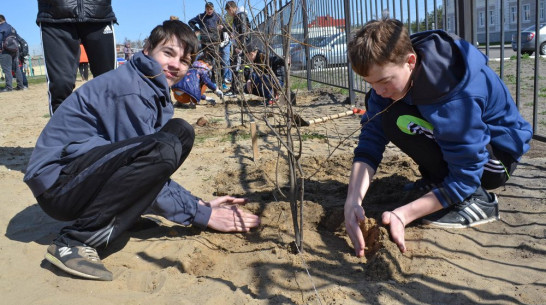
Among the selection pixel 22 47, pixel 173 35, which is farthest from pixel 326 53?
pixel 22 47

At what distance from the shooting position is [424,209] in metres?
2.19

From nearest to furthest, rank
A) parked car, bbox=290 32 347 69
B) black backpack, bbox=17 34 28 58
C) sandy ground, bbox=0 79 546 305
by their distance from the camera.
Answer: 1. sandy ground, bbox=0 79 546 305
2. parked car, bbox=290 32 347 69
3. black backpack, bbox=17 34 28 58

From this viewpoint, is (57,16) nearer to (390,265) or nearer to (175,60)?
(175,60)

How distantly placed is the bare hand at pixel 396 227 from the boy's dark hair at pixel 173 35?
1263 millimetres

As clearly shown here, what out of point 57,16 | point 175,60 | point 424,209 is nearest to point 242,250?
point 424,209

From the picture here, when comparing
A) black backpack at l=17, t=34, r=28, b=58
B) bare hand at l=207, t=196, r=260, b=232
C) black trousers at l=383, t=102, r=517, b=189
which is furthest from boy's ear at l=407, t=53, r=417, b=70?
black backpack at l=17, t=34, r=28, b=58

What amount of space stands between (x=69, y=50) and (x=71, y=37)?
0.35 ft

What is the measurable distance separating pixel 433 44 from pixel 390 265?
0.98m

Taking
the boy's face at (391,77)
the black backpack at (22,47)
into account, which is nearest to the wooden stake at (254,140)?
the boy's face at (391,77)

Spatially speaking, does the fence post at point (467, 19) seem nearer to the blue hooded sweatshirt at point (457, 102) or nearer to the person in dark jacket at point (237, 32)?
the blue hooded sweatshirt at point (457, 102)

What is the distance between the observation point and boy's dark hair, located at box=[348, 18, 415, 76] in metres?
2.00

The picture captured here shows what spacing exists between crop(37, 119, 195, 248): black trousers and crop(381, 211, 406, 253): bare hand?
0.97 metres

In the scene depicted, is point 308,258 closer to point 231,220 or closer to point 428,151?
point 231,220

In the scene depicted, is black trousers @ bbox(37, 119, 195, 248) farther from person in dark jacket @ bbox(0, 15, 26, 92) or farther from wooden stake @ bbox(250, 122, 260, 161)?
person in dark jacket @ bbox(0, 15, 26, 92)
